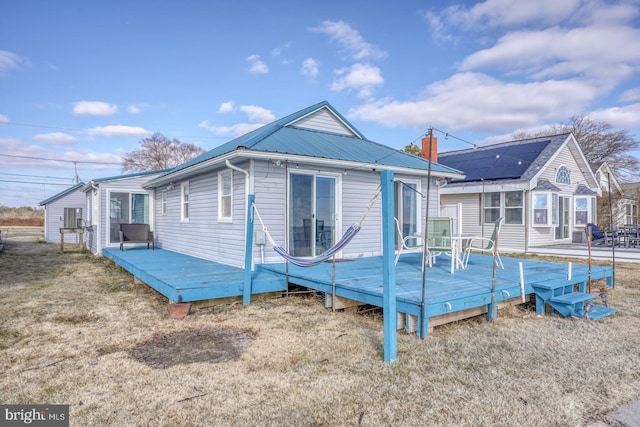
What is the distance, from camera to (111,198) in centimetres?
1262

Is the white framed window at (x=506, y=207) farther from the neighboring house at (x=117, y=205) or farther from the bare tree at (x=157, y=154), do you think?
the bare tree at (x=157, y=154)

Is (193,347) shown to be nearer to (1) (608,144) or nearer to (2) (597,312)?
(2) (597,312)

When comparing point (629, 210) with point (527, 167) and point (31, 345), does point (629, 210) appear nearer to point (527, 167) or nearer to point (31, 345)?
point (527, 167)

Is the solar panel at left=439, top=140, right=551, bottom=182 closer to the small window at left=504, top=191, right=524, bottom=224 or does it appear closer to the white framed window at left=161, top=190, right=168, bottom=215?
the small window at left=504, top=191, right=524, bottom=224

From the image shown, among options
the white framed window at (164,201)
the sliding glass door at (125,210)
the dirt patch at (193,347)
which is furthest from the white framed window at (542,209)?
the sliding glass door at (125,210)

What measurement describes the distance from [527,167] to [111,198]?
14077 mm

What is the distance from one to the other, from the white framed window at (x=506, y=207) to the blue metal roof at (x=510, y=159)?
643 millimetres

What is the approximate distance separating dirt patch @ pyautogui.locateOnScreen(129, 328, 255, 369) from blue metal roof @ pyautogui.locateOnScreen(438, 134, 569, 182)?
35.1ft

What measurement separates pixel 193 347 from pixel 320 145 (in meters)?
5.01

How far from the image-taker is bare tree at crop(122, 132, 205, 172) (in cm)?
3192

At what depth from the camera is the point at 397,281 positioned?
5.18 metres

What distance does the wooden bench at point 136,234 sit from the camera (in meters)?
11.4

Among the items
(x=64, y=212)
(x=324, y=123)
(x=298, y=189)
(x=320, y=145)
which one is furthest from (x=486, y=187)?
(x=64, y=212)

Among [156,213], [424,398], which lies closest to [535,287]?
[424,398]
